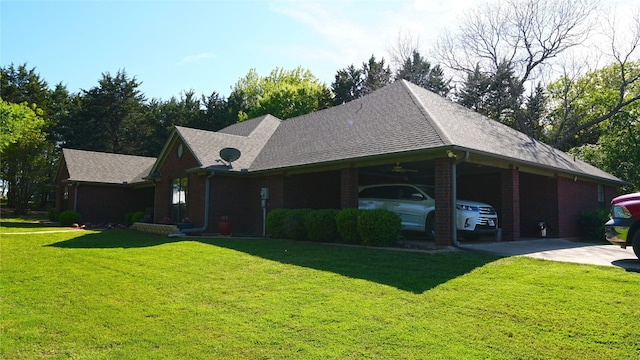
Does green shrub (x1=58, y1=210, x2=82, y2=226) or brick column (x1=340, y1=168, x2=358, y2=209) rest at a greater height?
brick column (x1=340, y1=168, x2=358, y2=209)

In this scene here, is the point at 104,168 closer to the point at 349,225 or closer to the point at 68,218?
the point at 68,218

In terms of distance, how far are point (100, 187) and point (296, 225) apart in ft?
55.2

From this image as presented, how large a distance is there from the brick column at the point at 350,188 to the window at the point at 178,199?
8423mm

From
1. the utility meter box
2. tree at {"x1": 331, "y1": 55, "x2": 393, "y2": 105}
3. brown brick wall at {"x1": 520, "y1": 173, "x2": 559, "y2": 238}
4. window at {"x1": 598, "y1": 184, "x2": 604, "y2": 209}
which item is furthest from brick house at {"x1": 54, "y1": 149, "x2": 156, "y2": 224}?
tree at {"x1": 331, "y1": 55, "x2": 393, "y2": 105}

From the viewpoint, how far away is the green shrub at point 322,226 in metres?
12.7

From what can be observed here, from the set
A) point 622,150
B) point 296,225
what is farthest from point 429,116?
point 622,150

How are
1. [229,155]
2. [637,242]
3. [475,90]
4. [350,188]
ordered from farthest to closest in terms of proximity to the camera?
[475,90]
[229,155]
[350,188]
[637,242]

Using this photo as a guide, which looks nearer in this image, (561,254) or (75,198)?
(561,254)

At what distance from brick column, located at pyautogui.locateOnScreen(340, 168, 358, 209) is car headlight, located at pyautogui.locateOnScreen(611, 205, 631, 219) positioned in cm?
665

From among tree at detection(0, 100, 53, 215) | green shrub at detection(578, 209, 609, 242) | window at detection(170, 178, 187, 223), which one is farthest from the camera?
tree at detection(0, 100, 53, 215)

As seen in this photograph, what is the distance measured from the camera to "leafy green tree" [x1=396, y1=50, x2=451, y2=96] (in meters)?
38.7

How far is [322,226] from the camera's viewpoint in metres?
12.8

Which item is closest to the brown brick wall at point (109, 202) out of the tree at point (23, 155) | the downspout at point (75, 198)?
the downspout at point (75, 198)

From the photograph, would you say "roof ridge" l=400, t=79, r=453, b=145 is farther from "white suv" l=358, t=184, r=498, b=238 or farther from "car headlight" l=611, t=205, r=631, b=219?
"car headlight" l=611, t=205, r=631, b=219
